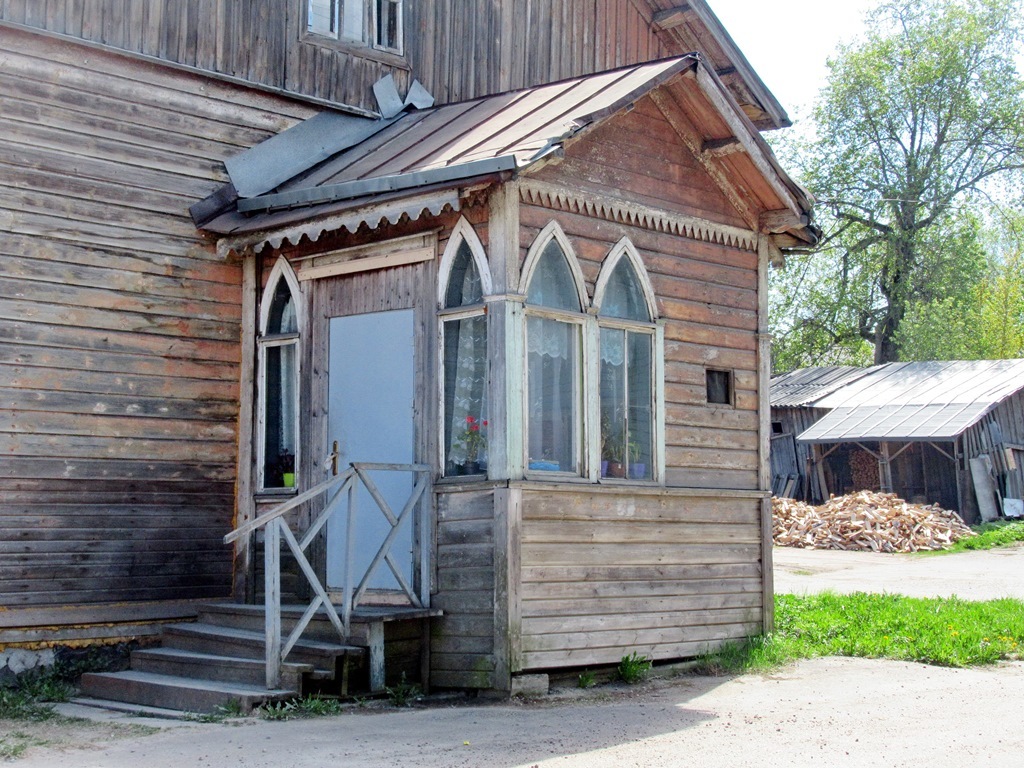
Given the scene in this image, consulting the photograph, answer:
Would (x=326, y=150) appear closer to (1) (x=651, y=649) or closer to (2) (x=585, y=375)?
(2) (x=585, y=375)

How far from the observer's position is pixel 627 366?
32.8 feet

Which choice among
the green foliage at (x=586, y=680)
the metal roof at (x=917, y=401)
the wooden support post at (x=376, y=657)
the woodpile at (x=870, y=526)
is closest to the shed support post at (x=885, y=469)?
the metal roof at (x=917, y=401)

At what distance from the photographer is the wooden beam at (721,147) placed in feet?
34.0

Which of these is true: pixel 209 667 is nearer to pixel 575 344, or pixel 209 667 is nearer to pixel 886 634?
pixel 575 344

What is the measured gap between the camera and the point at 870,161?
4281 centimetres

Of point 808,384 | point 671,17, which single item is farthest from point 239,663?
point 808,384

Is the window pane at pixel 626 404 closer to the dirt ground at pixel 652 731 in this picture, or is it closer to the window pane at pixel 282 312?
the dirt ground at pixel 652 731

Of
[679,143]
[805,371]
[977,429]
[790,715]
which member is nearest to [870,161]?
[805,371]

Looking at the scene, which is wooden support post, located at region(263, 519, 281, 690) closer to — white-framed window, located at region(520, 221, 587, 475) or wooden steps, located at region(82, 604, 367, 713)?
wooden steps, located at region(82, 604, 367, 713)

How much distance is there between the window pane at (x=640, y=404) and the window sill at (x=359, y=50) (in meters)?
3.75

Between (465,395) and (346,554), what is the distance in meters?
1.43

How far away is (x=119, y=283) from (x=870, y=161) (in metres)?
36.7

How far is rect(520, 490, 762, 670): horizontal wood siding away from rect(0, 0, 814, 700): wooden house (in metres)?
0.02

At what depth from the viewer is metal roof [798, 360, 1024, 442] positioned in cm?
2717
